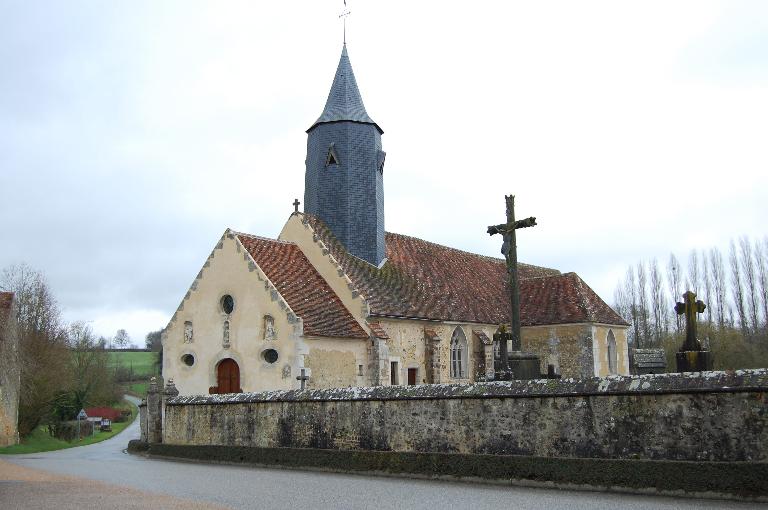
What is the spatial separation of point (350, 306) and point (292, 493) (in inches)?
555

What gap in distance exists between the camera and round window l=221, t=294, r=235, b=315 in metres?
25.7

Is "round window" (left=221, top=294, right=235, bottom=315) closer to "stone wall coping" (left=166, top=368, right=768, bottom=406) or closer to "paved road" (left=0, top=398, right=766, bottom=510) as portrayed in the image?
"stone wall coping" (left=166, top=368, right=768, bottom=406)

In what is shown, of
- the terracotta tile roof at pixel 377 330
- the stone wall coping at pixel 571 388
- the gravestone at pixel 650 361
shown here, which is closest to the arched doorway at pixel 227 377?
the terracotta tile roof at pixel 377 330

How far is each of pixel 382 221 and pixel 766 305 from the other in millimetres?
33270

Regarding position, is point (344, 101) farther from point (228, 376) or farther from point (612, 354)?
point (612, 354)

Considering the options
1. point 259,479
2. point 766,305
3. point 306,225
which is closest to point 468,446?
point 259,479

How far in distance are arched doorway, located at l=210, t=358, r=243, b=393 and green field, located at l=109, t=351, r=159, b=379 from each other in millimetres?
63482

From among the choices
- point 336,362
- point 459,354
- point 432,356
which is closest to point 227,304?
point 336,362

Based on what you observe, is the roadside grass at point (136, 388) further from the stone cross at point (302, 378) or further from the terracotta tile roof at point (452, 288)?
the stone cross at point (302, 378)

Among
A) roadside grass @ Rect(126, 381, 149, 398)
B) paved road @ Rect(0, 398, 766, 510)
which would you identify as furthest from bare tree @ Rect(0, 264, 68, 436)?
roadside grass @ Rect(126, 381, 149, 398)

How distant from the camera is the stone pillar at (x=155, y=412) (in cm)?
2205

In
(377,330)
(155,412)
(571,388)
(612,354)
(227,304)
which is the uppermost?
(227,304)

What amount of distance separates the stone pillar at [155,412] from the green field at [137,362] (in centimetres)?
6629

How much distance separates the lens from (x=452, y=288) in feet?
102
